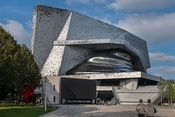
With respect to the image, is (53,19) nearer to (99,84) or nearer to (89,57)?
(89,57)

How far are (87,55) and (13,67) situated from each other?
41656mm

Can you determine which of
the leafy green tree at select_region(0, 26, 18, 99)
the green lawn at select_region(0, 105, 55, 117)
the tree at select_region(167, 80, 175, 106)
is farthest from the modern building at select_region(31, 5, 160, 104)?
the green lawn at select_region(0, 105, 55, 117)

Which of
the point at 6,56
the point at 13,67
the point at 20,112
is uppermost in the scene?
the point at 6,56

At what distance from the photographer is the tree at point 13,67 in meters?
40.9

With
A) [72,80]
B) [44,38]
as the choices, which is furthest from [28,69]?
[44,38]

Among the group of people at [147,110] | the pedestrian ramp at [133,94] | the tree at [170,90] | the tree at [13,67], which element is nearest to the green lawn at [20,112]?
the tree at [13,67]

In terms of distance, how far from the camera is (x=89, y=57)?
82750 mm

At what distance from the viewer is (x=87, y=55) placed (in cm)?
8188

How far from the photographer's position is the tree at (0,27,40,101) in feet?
134

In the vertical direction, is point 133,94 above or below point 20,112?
above

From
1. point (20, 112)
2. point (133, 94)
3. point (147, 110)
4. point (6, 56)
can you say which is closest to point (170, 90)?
point (133, 94)

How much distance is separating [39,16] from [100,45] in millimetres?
18269

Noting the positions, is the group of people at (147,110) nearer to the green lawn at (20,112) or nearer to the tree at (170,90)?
the green lawn at (20,112)

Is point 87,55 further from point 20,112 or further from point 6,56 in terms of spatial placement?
point 20,112
